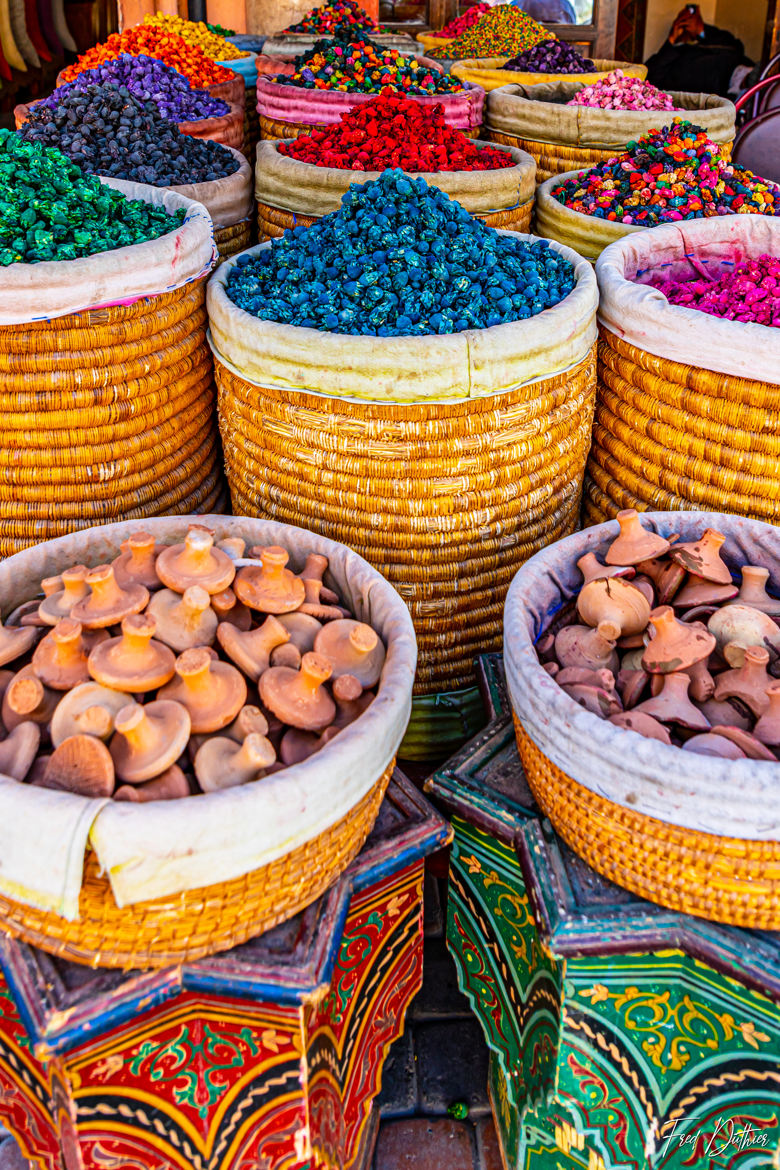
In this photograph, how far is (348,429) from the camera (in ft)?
4.06

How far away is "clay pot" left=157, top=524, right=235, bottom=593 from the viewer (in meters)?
1.04

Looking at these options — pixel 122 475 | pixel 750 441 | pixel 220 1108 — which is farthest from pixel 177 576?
pixel 750 441

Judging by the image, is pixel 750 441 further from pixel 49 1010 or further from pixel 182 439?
pixel 49 1010

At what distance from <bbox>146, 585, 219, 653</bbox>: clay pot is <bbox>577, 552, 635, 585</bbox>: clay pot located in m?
0.47

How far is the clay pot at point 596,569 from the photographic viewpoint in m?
1.15

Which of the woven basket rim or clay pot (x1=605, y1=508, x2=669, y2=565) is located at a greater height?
clay pot (x1=605, y1=508, x2=669, y2=565)

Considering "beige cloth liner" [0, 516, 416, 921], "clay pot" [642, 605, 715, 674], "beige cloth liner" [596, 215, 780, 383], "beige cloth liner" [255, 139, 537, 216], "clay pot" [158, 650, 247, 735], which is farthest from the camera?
"beige cloth liner" [255, 139, 537, 216]

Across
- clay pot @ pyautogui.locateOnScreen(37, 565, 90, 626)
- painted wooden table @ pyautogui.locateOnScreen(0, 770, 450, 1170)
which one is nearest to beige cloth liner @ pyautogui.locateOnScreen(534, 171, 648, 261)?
clay pot @ pyautogui.locateOnScreen(37, 565, 90, 626)

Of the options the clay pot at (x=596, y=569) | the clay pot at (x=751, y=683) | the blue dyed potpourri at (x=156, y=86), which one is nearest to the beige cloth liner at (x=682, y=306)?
the clay pot at (x=596, y=569)

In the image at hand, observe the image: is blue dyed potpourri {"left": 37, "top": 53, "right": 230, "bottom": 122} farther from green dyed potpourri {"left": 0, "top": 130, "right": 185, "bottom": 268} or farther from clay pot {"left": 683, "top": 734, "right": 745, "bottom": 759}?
clay pot {"left": 683, "top": 734, "right": 745, "bottom": 759}

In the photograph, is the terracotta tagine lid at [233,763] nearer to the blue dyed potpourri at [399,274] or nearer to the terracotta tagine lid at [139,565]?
the terracotta tagine lid at [139,565]

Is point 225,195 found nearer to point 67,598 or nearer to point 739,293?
point 739,293

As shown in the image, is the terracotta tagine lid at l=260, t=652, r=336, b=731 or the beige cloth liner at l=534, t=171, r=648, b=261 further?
the beige cloth liner at l=534, t=171, r=648, b=261

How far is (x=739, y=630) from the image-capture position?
1.08 metres
